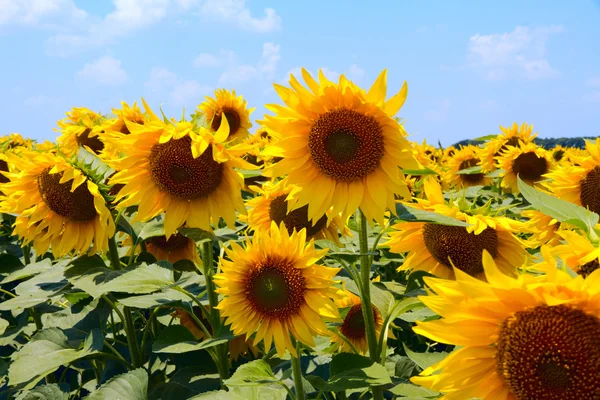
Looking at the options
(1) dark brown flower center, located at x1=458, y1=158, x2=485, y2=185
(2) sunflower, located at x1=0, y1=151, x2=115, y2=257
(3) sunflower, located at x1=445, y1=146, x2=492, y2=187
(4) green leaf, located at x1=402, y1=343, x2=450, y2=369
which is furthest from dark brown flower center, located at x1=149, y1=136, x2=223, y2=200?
(1) dark brown flower center, located at x1=458, y1=158, x2=485, y2=185

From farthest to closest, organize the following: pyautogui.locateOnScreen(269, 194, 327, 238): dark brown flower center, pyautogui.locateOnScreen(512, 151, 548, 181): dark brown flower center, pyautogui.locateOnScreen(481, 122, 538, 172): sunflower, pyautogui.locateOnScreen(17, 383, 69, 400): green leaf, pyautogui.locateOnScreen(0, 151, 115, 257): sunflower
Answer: pyautogui.locateOnScreen(481, 122, 538, 172): sunflower
pyautogui.locateOnScreen(512, 151, 548, 181): dark brown flower center
pyautogui.locateOnScreen(269, 194, 327, 238): dark brown flower center
pyautogui.locateOnScreen(0, 151, 115, 257): sunflower
pyautogui.locateOnScreen(17, 383, 69, 400): green leaf

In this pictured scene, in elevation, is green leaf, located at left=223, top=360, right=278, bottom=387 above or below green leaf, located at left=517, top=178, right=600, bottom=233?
below

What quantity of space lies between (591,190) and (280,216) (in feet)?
6.65

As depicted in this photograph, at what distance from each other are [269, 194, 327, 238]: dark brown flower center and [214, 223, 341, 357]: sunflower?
2.77ft

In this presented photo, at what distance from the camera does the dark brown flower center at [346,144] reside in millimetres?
2436

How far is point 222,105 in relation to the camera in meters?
7.68

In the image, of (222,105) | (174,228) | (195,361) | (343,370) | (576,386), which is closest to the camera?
(576,386)

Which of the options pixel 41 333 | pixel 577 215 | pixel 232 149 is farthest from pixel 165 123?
pixel 577 215

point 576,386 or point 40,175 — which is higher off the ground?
point 40,175

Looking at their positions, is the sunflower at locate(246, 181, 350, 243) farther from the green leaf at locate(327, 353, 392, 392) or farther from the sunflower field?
the green leaf at locate(327, 353, 392, 392)

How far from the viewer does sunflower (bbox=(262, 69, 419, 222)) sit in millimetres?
2320

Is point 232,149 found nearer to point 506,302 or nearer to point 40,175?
point 40,175

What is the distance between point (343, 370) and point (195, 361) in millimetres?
1284

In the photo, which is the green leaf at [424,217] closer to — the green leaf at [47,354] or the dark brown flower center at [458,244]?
the dark brown flower center at [458,244]
